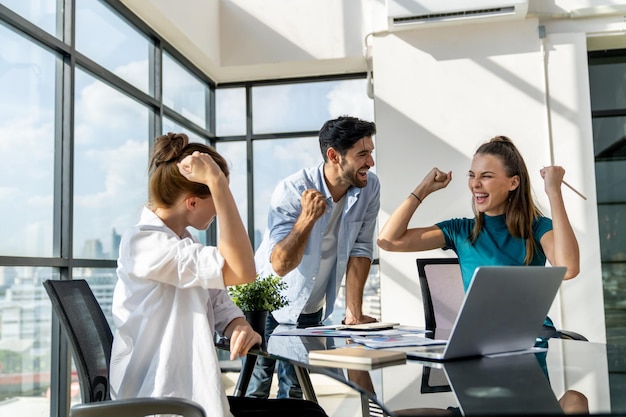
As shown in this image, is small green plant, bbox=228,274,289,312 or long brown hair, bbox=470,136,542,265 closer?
small green plant, bbox=228,274,289,312

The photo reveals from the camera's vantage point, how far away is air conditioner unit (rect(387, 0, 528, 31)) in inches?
181

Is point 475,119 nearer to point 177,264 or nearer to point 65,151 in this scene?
point 65,151

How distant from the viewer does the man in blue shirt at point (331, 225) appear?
275cm

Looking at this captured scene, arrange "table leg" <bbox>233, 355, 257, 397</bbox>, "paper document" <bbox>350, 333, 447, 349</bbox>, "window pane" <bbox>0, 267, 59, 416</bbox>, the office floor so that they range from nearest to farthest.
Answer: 1. "paper document" <bbox>350, 333, 447, 349</bbox>
2. "table leg" <bbox>233, 355, 257, 397</bbox>
3. "window pane" <bbox>0, 267, 59, 416</bbox>
4. the office floor

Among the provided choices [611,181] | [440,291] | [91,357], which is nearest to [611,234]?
[611,181]

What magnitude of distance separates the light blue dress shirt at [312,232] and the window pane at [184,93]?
2.24 metres

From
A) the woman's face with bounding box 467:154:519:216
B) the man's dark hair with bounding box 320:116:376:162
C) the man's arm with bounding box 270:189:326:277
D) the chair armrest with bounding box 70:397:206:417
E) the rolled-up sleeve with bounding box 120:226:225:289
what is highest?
the man's dark hair with bounding box 320:116:376:162

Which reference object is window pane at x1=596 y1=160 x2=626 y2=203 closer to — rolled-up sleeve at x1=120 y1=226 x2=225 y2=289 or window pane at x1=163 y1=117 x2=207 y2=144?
window pane at x1=163 y1=117 x2=207 y2=144

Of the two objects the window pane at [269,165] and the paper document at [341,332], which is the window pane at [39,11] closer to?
the paper document at [341,332]

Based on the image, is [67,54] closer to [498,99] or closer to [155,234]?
[155,234]

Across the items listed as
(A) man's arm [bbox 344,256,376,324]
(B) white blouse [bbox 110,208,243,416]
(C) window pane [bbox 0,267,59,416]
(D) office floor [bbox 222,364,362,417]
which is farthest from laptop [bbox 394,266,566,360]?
(D) office floor [bbox 222,364,362,417]

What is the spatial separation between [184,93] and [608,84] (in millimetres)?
3184

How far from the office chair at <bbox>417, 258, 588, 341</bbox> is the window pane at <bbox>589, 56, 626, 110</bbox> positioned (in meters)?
3.00

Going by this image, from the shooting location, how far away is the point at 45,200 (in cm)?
326
